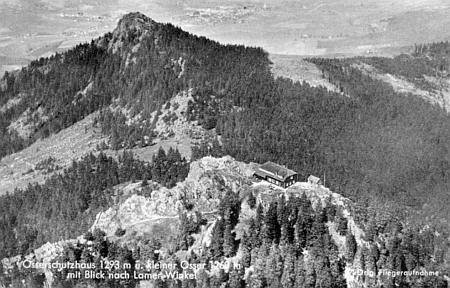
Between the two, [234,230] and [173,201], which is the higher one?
[173,201]

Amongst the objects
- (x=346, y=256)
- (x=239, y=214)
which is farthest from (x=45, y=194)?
(x=346, y=256)

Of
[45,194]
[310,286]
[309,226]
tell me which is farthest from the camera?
[45,194]

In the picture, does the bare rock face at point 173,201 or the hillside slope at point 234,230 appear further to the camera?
the bare rock face at point 173,201

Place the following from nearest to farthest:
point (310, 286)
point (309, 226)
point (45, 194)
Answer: point (310, 286) < point (309, 226) < point (45, 194)

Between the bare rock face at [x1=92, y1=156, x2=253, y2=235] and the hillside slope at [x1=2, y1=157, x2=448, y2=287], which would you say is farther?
the bare rock face at [x1=92, y1=156, x2=253, y2=235]

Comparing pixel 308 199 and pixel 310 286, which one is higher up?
pixel 308 199

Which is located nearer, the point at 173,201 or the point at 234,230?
the point at 234,230

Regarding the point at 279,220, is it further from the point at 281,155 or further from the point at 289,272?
the point at 281,155

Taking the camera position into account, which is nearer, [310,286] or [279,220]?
[310,286]
